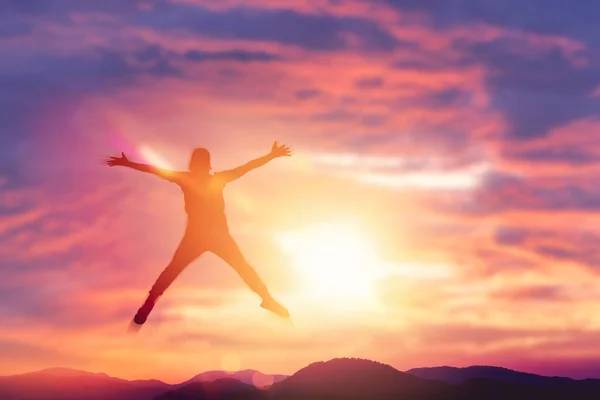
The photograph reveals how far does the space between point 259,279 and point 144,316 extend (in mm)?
3670

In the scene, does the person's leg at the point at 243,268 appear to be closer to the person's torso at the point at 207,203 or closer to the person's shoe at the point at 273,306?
the person's shoe at the point at 273,306

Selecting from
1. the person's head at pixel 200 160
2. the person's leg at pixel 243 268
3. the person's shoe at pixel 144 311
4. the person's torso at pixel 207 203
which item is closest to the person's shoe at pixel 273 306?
the person's leg at pixel 243 268

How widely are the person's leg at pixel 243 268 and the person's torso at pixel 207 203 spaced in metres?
0.64

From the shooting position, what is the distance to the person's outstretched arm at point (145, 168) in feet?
76.5

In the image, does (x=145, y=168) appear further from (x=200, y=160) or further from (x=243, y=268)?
(x=243, y=268)

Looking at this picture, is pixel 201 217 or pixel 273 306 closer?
pixel 201 217

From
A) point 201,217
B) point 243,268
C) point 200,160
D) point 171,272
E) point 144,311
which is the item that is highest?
point 200,160

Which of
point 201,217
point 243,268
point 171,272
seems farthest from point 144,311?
point 201,217

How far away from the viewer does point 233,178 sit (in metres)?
24.1

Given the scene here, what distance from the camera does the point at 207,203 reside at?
79.2 ft

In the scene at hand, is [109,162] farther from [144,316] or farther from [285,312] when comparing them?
[285,312]

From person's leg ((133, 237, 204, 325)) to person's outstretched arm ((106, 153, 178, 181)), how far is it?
2202 millimetres

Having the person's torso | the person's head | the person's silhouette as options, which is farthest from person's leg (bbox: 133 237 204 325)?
the person's head

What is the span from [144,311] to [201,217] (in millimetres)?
3697
